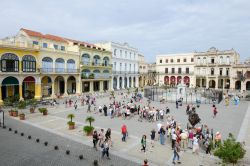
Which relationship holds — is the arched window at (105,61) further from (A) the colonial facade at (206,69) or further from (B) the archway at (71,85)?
(A) the colonial facade at (206,69)

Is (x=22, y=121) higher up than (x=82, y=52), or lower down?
lower down

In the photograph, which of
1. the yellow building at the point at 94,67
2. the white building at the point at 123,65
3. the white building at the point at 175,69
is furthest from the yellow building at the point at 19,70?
the white building at the point at 175,69

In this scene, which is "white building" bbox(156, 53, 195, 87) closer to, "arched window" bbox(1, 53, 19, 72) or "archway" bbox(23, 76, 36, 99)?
"archway" bbox(23, 76, 36, 99)

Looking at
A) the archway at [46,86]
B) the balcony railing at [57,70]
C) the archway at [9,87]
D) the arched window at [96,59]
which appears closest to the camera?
the archway at [9,87]

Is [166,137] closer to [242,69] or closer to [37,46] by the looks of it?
[37,46]

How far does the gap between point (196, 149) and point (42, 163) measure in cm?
943

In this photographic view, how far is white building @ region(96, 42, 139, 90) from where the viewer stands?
55.9 meters

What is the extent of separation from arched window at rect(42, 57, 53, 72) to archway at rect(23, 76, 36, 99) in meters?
2.90

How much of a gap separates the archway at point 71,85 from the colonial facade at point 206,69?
4145 cm

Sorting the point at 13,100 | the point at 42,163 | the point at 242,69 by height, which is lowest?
the point at 42,163

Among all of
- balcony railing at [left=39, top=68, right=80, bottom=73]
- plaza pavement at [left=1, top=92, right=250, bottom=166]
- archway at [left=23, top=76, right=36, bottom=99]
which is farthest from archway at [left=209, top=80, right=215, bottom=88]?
archway at [left=23, top=76, right=36, bottom=99]

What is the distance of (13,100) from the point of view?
2534 centimetres

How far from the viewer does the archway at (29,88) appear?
113 feet

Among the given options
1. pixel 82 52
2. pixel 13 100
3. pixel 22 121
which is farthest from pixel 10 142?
pixel 82 52
